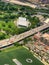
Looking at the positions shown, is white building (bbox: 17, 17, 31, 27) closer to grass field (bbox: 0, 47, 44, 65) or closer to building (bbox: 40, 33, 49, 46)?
building (bbox: 40, 33, 49, 46)

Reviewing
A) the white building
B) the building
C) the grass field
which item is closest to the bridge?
the grass field

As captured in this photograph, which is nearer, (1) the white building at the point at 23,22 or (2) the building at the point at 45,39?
(2) the building at the point at 45,39

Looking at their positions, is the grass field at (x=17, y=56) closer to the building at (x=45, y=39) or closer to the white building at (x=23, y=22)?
the building at (x=45, y=39)

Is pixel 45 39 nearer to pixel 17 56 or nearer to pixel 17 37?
pixel 17 37

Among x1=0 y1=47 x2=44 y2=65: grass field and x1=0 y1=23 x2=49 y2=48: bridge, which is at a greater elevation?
x1=0 y1=23 x2=49 y2=48: bridge

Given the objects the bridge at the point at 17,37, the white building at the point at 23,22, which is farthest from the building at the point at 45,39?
the white building at the point at 23,22

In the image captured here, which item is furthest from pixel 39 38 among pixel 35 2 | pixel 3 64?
pixel 35 2

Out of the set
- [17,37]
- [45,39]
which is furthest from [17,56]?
[45,39]

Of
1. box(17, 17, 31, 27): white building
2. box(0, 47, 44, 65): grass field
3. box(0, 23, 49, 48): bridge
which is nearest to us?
box(0, 47, 44, 65): grass field

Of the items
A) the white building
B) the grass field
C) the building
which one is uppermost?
the white building
